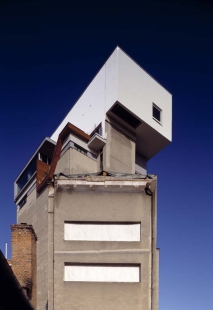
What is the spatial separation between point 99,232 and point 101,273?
5.64 ft

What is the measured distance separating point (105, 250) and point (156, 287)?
2.72 m

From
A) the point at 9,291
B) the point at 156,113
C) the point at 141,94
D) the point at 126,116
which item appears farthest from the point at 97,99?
the point at 9,291

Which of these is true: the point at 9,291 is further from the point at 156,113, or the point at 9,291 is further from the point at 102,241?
the point at 156,113

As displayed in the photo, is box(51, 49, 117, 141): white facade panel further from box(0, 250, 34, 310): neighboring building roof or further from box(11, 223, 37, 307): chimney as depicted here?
box(0, 250, 34, 310): neighboring building roof

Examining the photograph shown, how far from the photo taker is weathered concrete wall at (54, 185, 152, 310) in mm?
19625

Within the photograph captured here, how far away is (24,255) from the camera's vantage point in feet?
53.8

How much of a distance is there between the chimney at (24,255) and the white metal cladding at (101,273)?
10.7 feet

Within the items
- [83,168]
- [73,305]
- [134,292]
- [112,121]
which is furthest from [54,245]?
[112,121]

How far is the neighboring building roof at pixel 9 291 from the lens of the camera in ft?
26.8

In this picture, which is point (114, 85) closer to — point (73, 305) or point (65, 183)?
point (65, 183)

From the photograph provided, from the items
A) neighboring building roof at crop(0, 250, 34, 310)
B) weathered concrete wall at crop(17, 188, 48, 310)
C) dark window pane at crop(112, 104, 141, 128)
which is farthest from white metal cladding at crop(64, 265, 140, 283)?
dark window pane at crop(112, 104, 141, 128)

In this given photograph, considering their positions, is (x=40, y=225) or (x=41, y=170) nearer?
(x=40, y=225)

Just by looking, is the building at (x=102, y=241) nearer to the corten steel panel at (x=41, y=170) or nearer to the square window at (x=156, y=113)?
the corten steel panel at (x=41, y=170)

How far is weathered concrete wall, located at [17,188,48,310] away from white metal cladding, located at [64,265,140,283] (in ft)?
20.5
